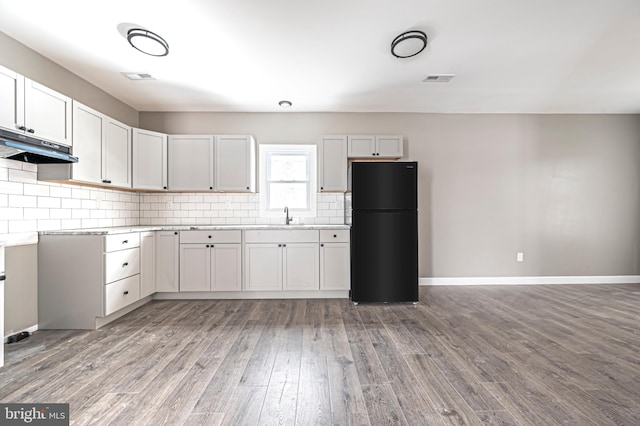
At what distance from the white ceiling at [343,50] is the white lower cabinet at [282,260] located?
1.76 m

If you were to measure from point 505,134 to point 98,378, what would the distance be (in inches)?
211

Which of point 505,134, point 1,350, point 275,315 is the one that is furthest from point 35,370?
point 505,134

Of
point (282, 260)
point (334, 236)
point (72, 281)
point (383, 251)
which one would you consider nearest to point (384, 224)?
point (383, 251)

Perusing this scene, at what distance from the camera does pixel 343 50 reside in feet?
8.77

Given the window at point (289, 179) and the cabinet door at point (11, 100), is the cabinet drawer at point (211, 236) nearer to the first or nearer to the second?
the window at point (289, 179)

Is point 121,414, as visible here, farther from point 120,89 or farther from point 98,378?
point 120,89

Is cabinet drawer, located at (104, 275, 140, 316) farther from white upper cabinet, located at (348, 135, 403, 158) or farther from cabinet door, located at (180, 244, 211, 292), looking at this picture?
white upper cabinet, located at (348, 135, 403, 158)

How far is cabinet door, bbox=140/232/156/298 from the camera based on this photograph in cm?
326

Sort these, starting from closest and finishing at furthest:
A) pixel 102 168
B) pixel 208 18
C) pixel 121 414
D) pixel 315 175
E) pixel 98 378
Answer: pixel 121 414 < pixel 98 378 < pixel 208 18 < pixel 102 168 < pixel 315 175

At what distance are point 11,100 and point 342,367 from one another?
120 inches

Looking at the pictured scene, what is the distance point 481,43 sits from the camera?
2584 mm

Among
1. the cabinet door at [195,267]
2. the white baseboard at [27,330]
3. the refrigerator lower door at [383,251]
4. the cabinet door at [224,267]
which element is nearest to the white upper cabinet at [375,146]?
the refrigerator lower door at [383,251]

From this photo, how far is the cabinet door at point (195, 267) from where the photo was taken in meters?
3.56

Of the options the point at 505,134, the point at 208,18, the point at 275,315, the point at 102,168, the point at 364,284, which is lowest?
the point at 275,315
